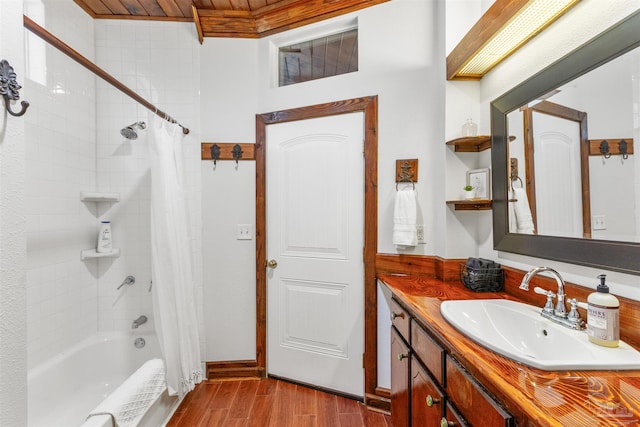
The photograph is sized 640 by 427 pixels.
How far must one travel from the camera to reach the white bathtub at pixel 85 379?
164 centimetres

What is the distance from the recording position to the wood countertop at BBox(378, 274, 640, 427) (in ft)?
1.80

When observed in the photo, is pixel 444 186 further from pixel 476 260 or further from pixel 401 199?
pixel 476 260

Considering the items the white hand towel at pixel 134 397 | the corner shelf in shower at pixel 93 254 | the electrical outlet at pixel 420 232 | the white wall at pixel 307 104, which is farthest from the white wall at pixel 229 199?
the electrical outlet at pixel 420 232

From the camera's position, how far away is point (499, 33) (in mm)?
1267

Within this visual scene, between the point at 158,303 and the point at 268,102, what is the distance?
62.0 inches

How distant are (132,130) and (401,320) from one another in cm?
220

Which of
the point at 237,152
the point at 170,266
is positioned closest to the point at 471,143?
the point at 237,152

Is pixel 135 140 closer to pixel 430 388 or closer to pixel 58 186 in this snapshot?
pixel 58 186

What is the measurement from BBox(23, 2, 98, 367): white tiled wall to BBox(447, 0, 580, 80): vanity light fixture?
2.40m

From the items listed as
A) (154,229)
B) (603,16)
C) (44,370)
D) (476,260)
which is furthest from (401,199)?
(44,370)

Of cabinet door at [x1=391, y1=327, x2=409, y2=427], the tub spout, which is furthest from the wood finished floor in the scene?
the tub spout

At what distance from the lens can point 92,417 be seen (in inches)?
48.3

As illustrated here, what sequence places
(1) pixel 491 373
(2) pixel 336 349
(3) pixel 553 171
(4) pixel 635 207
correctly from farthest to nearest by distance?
(2) pixel 336 349, (3) pixel 553 171, (4) pixel 635 207, (1) pixel 491 373

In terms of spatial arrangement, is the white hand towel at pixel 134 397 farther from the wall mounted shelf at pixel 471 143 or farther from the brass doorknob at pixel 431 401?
the wall mounted shelf at pixel 471 143
